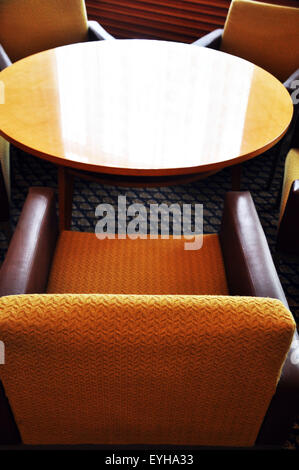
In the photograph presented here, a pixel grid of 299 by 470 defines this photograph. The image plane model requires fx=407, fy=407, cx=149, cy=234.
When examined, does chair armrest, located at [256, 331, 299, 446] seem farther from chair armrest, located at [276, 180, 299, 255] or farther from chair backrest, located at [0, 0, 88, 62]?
chair backrest, located at [0, 0, 88, 62]

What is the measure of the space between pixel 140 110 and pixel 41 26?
84 centimetres

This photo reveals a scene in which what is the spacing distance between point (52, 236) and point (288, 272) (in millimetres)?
820

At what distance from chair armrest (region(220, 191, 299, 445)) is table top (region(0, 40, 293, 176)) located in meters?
0.13

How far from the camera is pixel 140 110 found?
1.05 metres

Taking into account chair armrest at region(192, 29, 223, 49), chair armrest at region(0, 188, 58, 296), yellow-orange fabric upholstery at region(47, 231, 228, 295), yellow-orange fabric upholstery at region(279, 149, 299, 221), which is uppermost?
chair armrest at region(192, 29, 223, 49)

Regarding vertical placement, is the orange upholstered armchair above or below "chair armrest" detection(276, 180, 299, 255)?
above

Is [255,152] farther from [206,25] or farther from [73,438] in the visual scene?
[206,25]

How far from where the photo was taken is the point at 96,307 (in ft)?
1.31

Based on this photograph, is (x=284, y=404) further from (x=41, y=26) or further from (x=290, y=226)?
(x=41, y=26)

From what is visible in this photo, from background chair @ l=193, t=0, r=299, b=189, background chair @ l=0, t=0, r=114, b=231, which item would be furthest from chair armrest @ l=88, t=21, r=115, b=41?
background chair @ l=193, t=0, r=299, b=189

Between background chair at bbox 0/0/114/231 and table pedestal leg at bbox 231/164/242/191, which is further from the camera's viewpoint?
background chair at bbox 0/0/114/231

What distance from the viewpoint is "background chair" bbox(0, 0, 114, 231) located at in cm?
155

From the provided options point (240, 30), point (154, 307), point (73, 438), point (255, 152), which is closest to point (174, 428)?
point (73, 438)

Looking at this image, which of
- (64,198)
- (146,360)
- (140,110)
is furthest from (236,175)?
(146,360)
